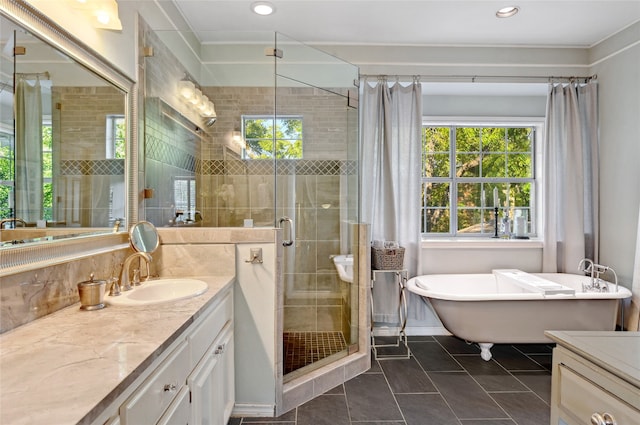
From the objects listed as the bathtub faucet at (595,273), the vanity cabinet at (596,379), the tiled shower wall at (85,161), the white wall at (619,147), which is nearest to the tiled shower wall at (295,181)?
the tiled shower wall at (85,161)

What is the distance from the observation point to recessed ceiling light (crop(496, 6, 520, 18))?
2.55 meters

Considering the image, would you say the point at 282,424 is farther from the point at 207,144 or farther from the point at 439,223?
the point at 439,223

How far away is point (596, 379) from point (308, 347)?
1.84 m

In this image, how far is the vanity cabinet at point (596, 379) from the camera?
0.74 metres

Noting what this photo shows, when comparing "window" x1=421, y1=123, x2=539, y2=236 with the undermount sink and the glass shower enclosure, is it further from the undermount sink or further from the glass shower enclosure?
the undermount sink

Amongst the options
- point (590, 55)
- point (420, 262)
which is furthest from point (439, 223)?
point (590, 55)

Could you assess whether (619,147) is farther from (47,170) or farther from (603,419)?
(47,170)

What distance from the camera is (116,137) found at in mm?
1712

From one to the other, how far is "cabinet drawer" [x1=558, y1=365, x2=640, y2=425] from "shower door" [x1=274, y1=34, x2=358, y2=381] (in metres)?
1.71

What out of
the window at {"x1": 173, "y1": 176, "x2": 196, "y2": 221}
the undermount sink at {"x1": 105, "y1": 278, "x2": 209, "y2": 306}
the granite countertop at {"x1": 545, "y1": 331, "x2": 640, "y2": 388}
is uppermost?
the window at {"x1": 173, "y1": 176, "x2": 196, "y2": 221}

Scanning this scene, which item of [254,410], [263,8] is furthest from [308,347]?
[263,8]

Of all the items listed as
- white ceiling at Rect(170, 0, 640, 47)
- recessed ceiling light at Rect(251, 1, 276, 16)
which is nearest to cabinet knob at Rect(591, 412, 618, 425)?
white ceiling at Rect(170, 0, 640, 47)

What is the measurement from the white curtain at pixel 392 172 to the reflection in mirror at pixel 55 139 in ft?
6.69

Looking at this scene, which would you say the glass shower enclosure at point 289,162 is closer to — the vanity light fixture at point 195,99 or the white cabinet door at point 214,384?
the vanity light fixture at point 195,99
